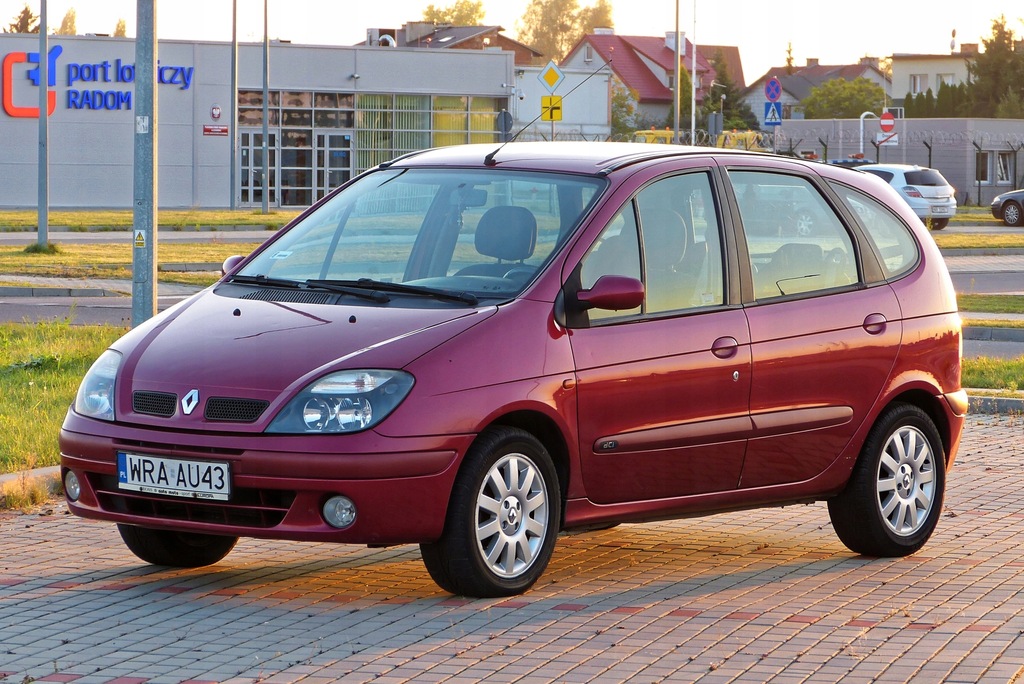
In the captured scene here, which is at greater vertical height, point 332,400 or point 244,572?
point 332,400

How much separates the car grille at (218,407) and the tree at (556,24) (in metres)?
140

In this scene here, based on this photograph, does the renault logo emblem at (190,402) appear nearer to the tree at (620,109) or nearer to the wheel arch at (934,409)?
the wheel arch at (934,409)

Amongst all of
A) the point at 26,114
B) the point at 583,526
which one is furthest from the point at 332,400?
the point at 26,114

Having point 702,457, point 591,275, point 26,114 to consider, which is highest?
point 26,114

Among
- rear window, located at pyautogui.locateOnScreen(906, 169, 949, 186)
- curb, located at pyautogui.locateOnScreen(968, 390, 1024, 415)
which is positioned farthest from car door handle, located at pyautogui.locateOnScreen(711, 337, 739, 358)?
rear window, located at pyautogui.locateOnScreen(906, 169, 949, 186)

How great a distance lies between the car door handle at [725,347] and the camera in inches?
269

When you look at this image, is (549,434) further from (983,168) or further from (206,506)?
(983,168)

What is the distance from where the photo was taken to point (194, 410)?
5.98 metres

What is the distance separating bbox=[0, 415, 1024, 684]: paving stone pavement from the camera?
529cm

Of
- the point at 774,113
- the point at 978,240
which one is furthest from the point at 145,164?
the point at 978,240

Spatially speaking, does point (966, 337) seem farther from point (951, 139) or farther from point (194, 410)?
point (951, 139)

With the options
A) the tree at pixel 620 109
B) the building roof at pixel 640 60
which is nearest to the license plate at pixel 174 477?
the tree at pixel 620 109

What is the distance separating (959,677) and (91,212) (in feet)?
157

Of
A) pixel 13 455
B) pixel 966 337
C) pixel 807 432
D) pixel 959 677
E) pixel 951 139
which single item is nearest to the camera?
pixel 959 677
